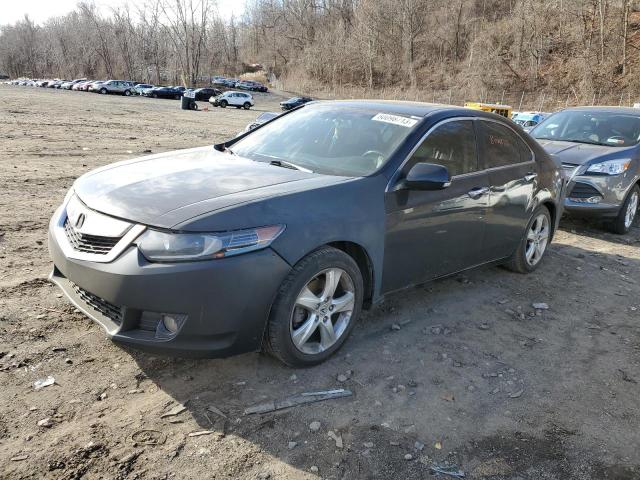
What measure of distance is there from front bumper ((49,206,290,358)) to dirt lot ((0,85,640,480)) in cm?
38

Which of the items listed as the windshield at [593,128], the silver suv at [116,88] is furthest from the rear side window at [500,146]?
the silver suv at [116,88]

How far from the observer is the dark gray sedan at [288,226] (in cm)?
279

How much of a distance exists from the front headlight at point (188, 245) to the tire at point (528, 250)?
3431 millimetres

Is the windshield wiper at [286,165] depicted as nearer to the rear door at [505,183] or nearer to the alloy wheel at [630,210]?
the rear door at [505,183]

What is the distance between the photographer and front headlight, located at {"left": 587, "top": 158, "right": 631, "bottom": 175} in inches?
284

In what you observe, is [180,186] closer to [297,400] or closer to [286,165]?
[286,165]

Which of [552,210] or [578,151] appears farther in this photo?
[578,151]

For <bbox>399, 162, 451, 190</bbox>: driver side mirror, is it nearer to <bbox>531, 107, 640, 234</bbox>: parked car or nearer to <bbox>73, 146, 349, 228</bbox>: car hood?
<bbox>73, 146, 349, 228</bbox>: car hood

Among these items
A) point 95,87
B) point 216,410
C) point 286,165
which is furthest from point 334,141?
point 95,87

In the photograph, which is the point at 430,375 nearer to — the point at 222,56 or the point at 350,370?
the point at 350,370

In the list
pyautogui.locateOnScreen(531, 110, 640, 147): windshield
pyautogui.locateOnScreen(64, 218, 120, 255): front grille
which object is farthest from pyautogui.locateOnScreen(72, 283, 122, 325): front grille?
pyautogui.locateOnScreen(531, 110, 640, 147): windshield

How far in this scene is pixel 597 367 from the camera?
12.3 feet

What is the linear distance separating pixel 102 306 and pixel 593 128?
→ 7.88m

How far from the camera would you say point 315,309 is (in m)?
3.29
